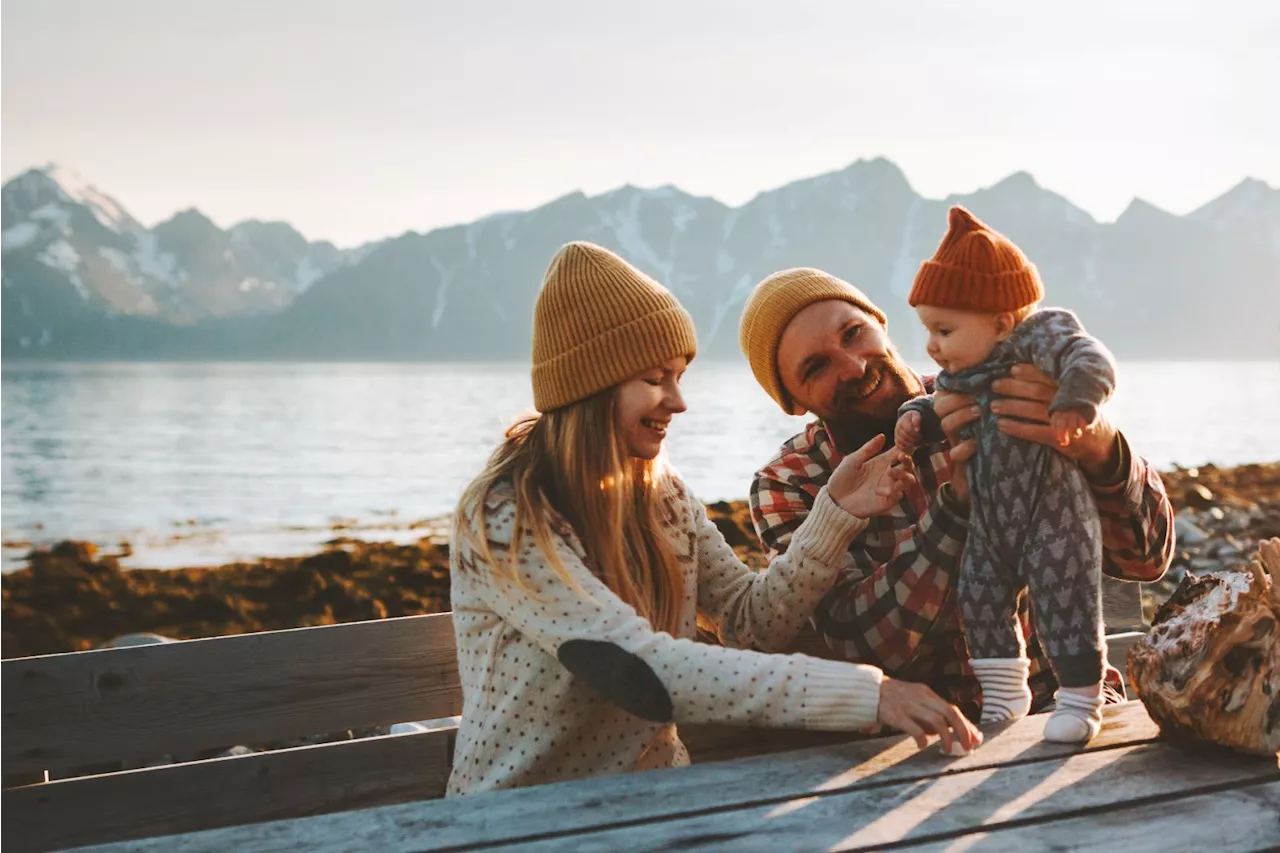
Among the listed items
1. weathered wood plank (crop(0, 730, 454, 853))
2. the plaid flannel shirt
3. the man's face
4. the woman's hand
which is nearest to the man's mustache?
the man's face

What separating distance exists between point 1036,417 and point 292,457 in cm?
2709

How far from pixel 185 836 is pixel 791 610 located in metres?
1.48

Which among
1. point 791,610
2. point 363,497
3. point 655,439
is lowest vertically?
point 363,497

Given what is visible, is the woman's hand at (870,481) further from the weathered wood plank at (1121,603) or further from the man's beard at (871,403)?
the weathered wood plank at (1121,603)

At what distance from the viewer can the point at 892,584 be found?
287 centimetres

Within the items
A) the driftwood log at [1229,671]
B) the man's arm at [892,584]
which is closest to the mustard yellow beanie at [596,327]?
the man's arm at [892,584]

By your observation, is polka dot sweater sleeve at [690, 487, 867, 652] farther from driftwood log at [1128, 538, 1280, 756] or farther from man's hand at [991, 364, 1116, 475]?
driftwood log at [1128, 538, 1280, 756]

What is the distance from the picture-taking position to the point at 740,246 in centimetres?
15900

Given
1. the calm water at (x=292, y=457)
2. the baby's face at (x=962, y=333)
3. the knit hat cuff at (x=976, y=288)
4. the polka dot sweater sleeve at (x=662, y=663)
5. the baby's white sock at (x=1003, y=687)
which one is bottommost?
the calm water at (x=292, y=457)

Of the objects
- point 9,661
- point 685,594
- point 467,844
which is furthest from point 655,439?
point 9,661

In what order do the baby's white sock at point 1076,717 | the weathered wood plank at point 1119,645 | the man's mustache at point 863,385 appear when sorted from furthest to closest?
1. the weathered wood plank at point 1119,645
2. the man's mustache at point 863,385
3. the baby's white sock at point 1076,717

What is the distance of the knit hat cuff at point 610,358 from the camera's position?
2.61m

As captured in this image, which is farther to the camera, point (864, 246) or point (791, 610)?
point (864, 246)

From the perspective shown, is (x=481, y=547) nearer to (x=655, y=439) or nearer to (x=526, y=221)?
(x=655, y=439)
